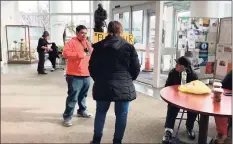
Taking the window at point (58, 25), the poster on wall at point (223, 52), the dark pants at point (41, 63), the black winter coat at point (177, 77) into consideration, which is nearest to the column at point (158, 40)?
the poster on wall at point (223, 52)

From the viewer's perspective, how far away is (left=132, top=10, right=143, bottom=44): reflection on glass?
5.40 m

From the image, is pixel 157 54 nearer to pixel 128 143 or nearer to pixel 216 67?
pixel 216 67

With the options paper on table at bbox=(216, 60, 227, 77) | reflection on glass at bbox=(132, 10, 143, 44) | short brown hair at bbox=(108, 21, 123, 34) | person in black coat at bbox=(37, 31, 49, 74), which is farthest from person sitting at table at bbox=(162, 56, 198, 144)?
person in black coat at bbox=(37, 31, 49, 74)

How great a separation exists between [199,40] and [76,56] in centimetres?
316

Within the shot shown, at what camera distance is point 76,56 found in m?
2.39

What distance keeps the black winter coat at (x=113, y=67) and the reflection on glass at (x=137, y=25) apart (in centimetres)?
365

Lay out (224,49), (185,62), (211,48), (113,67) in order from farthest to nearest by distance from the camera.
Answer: (211,48), (224,49), (185,62), (113,67)

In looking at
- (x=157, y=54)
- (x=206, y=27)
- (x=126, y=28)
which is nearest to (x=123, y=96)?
(x=157, y=54)

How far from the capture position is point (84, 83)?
8.49ft

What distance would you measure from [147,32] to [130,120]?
11.9 ft

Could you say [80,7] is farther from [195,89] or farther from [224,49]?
[195,89]

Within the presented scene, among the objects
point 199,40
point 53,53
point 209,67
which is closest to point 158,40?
point 199,40

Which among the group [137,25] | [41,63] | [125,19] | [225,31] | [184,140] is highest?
[125,19]

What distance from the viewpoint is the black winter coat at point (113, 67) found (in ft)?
5.91
